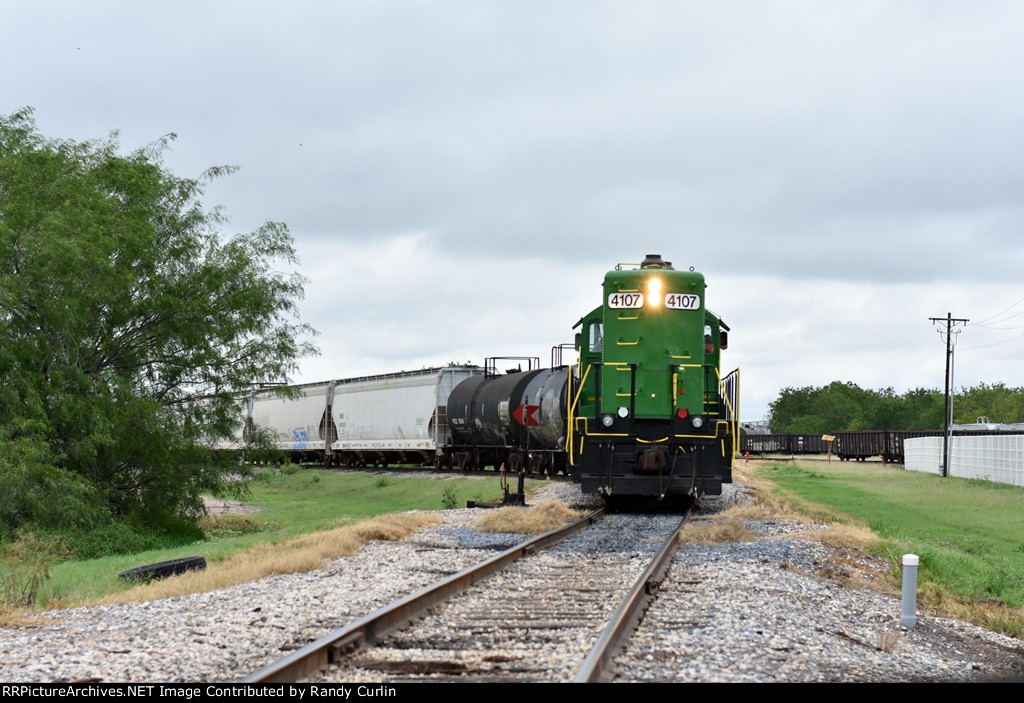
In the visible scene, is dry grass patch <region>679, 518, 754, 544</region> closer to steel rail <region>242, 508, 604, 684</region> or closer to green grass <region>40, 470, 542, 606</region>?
steel rail <region>242, 508, 604, 684</region>

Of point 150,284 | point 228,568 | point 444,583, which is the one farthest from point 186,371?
point 444,583

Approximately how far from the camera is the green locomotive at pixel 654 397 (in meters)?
18.8

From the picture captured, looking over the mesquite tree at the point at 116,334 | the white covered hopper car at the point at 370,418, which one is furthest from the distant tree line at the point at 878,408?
the mesquite tree at the point at 116,334

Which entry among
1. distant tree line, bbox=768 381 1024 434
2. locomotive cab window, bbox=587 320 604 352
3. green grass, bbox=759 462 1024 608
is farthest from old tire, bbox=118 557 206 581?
distant tree line, bbox=768 381 1024 434

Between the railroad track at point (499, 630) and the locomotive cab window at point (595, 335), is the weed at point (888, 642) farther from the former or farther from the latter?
the locomotive cab window at point (595, 335)

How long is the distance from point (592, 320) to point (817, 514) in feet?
19.2

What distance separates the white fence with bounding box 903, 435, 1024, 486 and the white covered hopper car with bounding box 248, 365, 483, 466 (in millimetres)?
19813

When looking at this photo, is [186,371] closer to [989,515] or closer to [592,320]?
[592,320]

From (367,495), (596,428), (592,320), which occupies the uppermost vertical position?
(592,320)

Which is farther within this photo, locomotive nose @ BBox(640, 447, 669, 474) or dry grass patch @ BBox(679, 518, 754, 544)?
locomotive nose @ BBox(640, 447, 669, 474)

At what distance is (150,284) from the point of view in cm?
2366

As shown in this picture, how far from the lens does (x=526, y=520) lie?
16.9 m

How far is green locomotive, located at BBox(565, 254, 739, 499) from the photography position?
18781 mm

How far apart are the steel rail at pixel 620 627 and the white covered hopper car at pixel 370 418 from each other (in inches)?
1021
